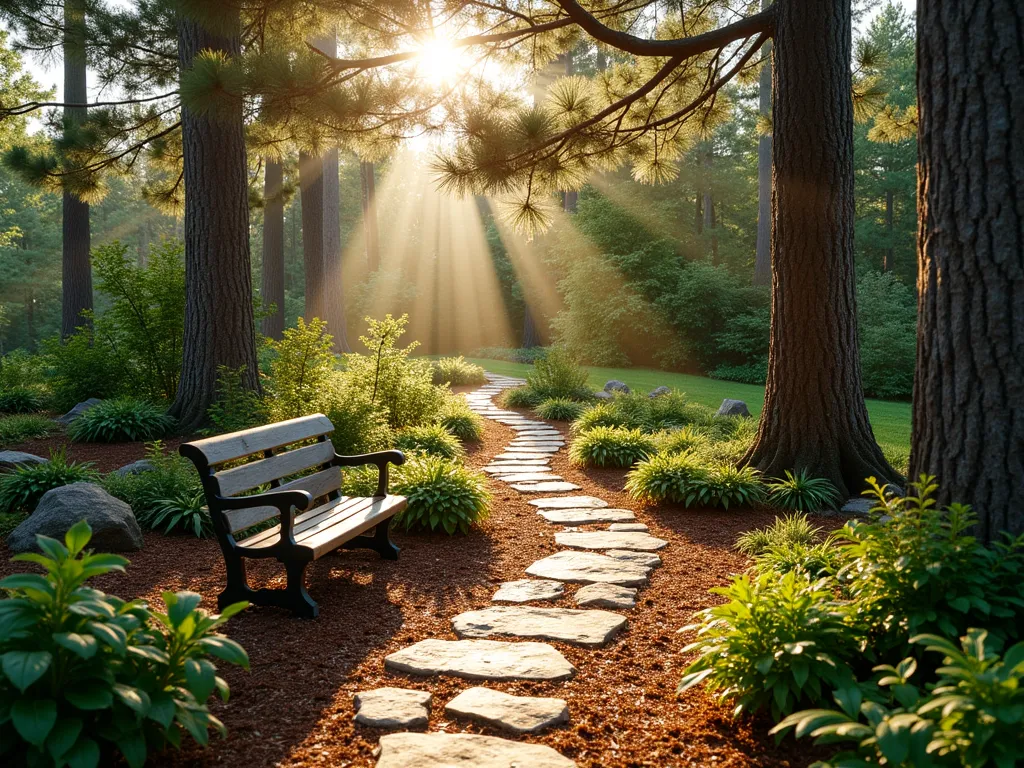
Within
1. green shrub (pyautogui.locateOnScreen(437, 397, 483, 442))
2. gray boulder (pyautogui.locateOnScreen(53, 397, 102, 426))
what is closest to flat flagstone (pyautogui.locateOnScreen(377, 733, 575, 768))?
green shrub (pyautogui.locateOnScreen(437, 397, 483, 442))

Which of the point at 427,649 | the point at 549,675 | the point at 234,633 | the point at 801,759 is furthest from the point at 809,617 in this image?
the point at 234,633

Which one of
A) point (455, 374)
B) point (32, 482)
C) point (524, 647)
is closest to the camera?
point (524, 647)

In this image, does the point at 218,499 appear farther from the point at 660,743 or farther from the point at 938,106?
the point at 938,106

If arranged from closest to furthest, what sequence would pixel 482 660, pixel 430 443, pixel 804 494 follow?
pixel 482 660, pixel 804 494, pixel 430 443

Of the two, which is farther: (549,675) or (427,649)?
(427,649)

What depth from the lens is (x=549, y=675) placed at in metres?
2.94

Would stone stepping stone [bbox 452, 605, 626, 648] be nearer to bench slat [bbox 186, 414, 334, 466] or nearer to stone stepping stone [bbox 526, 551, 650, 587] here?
stone stepping stone [bbox 526, 551, 650, 587]

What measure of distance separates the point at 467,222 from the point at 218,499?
103ft

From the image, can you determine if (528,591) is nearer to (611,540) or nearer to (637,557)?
(637,557)

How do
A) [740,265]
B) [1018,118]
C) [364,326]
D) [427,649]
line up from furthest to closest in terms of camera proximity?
[364,326], [740,265], [427,649], [1018,118]

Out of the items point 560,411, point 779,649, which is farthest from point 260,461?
point 560,411

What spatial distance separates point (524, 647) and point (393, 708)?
746mm

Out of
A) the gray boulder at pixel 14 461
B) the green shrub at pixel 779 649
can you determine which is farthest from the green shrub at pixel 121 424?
the green shrub at pixel 779 649

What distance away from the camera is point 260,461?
4.00 metres
